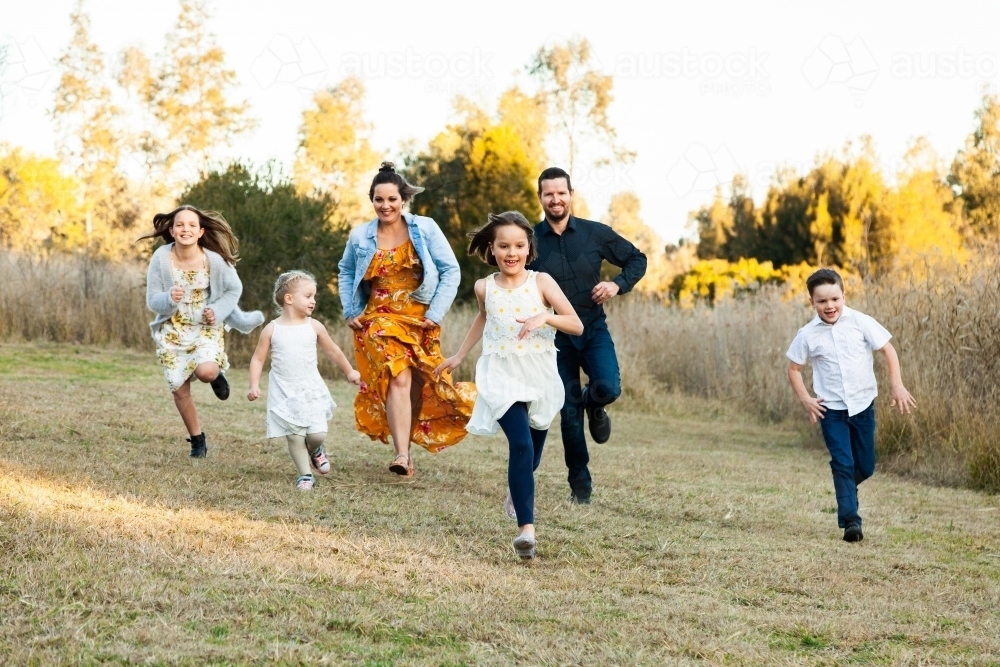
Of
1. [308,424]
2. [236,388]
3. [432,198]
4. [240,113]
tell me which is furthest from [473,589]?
[240,113]

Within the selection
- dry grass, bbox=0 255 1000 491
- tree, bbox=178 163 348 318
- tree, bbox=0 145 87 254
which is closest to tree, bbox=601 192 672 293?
tree, bbox=0 145 87 254

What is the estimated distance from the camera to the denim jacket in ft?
25.7

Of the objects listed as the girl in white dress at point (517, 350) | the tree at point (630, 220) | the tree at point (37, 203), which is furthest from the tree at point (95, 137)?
the girl in white dress at point (517, 350)

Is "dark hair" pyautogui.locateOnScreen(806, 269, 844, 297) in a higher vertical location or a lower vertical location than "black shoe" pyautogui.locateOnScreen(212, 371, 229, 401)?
higher

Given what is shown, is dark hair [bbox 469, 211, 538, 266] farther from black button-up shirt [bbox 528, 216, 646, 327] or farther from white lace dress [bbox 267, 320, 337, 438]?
white lace dress [bbox 267, 320, 337, 438]

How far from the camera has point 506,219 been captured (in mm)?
6324

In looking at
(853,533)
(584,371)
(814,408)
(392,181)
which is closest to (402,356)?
(392,181)

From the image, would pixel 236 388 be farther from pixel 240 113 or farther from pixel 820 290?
pixel 240 113

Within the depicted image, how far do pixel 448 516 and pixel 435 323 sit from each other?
5.54 ft

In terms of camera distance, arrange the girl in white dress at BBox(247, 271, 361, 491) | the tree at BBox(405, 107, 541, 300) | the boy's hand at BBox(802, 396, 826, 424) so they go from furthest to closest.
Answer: the tree at BBox(405, 107, 541, 300), the girl in white dress at BBox(247, 271, 361, 491), the boy's hand at BBox(802, 396, 826, 424)

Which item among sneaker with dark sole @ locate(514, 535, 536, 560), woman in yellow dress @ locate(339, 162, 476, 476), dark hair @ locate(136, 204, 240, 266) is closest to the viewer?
sneaker with dark sole @ locate(514, 535, 536, 560)

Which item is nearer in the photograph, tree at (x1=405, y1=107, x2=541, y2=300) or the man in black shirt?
the man in black shirt

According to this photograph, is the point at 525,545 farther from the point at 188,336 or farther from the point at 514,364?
the point at 188,336

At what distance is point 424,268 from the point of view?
7.83 metres
